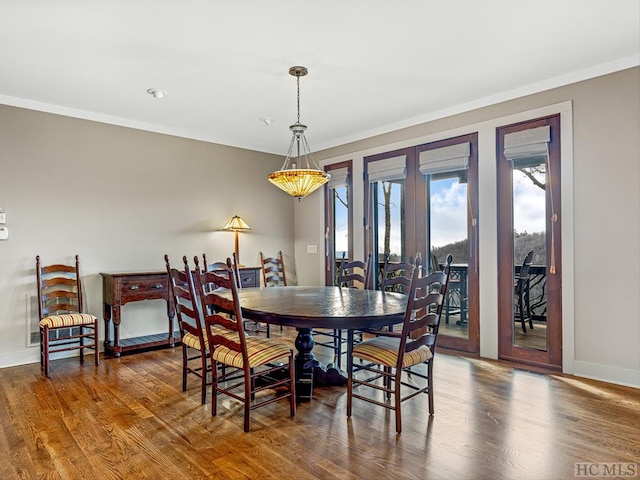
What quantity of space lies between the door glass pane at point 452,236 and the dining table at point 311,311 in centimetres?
128

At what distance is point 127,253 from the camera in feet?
15.4

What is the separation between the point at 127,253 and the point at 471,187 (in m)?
3.89

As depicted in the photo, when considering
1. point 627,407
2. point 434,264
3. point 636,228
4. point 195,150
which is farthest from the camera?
point 195,150

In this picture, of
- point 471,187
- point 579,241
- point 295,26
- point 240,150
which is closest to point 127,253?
point 240,150

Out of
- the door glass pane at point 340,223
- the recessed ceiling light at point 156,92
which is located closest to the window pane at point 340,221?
the door glass pane at point 340,223

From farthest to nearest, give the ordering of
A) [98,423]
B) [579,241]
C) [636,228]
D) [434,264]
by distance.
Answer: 1. [434,264]
2. [579,241]
3. [636,228]
4. [98,423]

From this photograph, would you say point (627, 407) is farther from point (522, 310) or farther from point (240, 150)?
point (240, 150)

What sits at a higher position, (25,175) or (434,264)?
(25,175)

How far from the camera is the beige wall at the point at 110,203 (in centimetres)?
398

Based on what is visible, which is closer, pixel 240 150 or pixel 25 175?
pixel 25 175

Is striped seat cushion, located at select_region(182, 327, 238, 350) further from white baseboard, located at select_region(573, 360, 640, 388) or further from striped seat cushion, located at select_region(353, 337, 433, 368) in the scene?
white baseboard, located at select_region(573, 360, 640, 388)

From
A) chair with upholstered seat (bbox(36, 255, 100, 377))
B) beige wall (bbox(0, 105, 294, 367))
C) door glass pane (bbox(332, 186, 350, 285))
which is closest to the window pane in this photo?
door glass pane (bbox(332, 186, 350, 285))

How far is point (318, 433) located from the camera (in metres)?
2.46

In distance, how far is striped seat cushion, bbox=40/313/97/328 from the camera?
367 cm
